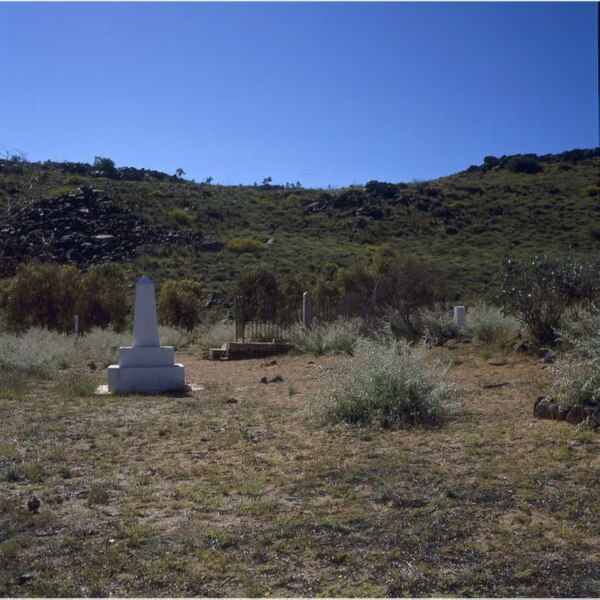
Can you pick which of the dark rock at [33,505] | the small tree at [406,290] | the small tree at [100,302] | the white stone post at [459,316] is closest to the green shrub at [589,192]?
the small tree at [406,290]

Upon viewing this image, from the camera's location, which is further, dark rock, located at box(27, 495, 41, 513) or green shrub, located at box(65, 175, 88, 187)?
green shrub, located at box(65, 175, 88, 187)

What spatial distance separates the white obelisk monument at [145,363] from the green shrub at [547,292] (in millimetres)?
6442

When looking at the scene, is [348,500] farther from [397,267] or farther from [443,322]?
[397,267]

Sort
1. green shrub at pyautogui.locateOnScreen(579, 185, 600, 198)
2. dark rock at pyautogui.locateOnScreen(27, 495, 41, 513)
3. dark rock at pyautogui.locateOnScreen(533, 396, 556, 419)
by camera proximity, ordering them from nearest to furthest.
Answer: dark rock at pyautogui.locateOnScreen(27, 495, 41, 513) → dark rock at pyautogui.locateOnScreen(533, 396, 556, 419) → green shrub at pyautogui.locateOnScreen(579, 185, 600, 198)

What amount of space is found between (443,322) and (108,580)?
50.4 feet

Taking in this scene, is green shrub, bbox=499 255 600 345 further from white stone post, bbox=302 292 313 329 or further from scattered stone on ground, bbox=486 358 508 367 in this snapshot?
white stone post, bbox=302 292 313 329

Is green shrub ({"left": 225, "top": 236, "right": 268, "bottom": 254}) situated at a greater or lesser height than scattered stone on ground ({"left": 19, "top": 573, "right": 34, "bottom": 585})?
greater

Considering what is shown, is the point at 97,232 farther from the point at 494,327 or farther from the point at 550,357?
the point at 550,357

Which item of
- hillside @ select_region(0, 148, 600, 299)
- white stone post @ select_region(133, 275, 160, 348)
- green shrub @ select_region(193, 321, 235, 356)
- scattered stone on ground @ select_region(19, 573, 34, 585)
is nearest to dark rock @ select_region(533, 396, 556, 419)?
scattered stone on ground @ select_region(19, 573, 34, 585)

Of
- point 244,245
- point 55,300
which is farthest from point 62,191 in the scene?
point 55,300

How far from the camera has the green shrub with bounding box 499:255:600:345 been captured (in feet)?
49.9

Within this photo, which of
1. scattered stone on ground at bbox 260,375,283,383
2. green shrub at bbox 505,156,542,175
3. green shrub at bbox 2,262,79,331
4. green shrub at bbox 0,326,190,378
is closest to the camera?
scattered stone on ground at bbox 260,375,283,383

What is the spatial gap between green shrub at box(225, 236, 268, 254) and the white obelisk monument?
2728 cm

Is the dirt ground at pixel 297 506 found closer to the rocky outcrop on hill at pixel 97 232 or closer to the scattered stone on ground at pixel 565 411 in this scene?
the scattered stone on ground at pixel 565 411
